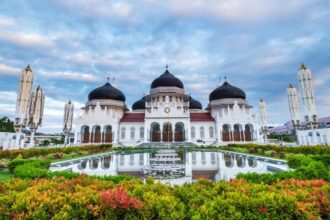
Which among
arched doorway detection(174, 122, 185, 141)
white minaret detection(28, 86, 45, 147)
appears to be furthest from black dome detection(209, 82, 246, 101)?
white minaret detection(28, 86, 45, 147)

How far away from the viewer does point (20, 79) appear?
23.2 meters

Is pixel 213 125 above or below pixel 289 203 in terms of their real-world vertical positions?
above

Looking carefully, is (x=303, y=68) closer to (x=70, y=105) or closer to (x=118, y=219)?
(x=118, y=219)

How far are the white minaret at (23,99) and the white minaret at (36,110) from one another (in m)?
2.11

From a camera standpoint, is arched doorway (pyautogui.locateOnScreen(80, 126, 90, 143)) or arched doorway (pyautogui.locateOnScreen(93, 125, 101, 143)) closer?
arched doorway (pyautogui.locateOnScreen(80, 126, 90, 143))

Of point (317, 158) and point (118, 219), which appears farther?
point (317, 158)

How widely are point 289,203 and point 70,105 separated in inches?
1298

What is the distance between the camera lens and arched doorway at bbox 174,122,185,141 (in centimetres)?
3342

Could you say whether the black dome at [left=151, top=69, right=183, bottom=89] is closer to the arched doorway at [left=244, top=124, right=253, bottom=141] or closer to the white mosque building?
the white mosque building

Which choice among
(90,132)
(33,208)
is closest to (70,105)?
(90,132)

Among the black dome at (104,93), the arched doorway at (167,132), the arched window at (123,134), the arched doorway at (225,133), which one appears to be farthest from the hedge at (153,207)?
the black dome at (104,93)

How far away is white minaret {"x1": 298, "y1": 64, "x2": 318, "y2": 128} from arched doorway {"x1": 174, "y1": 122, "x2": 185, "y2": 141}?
60.7ft

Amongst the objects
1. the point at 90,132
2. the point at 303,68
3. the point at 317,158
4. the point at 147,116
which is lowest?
the point at 317,158

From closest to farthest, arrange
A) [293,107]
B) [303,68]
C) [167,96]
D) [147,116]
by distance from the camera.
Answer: [303,68]
[293,107]
[147,116]
[167,96]
